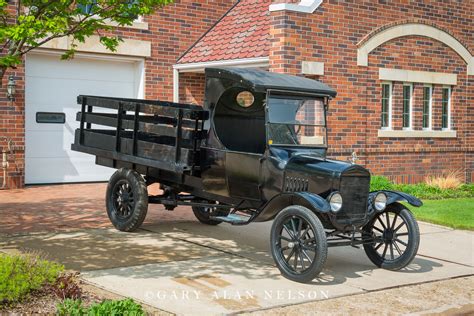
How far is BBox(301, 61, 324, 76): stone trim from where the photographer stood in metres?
14.5

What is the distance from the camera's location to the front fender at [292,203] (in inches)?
295

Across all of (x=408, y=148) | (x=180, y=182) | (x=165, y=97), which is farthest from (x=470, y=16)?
(x=180, y=182)

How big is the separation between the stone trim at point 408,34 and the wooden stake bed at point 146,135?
21.5ft

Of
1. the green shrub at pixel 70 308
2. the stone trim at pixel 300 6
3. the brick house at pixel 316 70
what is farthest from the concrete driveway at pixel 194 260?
the stone trim at pixel 300 6

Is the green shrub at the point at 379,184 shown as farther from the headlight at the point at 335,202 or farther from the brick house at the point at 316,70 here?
the headlight at the point at 335,202

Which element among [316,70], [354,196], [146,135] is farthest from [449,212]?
[146,135]

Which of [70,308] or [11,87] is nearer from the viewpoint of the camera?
[70,308]

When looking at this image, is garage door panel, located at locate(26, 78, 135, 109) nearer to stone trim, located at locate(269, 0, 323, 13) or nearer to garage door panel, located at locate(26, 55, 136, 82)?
garage door panel, located at locate(26, 55, 136, 82)

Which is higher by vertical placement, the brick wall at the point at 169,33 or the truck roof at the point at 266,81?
the brick wall at the point at 169,33

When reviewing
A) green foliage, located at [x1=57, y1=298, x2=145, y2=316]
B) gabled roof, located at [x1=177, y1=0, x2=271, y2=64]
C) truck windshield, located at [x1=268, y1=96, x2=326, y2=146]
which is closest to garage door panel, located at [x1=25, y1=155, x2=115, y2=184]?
gabled roof, located at [x1=177, y1=0, x2=271, y2=64]

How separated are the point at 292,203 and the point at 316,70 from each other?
7.14m

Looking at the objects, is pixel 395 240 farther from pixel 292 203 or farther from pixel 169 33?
pixel 169 33

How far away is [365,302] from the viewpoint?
269 inches

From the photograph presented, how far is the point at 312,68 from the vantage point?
1470 cm
